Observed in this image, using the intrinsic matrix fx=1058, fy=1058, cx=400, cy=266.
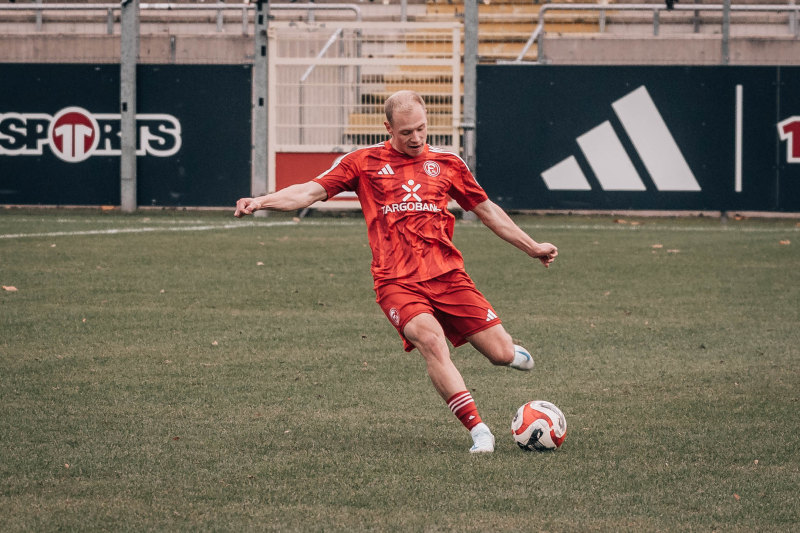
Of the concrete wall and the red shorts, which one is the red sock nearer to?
the red shorts

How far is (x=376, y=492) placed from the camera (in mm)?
3953

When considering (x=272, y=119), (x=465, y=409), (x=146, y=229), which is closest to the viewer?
(x=465, y=409)

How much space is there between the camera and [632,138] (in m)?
16.7

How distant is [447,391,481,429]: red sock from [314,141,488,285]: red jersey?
0.58m

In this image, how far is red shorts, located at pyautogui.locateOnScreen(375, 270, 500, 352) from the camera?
479cm

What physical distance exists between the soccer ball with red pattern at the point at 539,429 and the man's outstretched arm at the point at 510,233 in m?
0.80

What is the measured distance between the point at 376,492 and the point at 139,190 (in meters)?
14.2

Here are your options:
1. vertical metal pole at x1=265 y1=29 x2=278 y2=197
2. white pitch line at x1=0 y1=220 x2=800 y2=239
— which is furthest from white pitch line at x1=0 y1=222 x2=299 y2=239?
vertical metal pole at x1=265 y1=29 x2=278 y2=197

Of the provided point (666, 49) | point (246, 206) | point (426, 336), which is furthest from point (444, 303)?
point (666, 49)

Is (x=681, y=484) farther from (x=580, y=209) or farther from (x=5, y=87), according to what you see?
(x=5, y=87)

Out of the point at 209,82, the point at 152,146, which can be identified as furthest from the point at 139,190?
the point at 209,82

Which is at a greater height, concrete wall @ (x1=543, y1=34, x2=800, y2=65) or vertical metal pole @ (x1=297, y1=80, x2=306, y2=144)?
concrete wall @ (x1=543, y1=34, x2=800, y2=65)

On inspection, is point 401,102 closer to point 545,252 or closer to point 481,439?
point 545,252

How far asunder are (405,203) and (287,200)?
545mm
